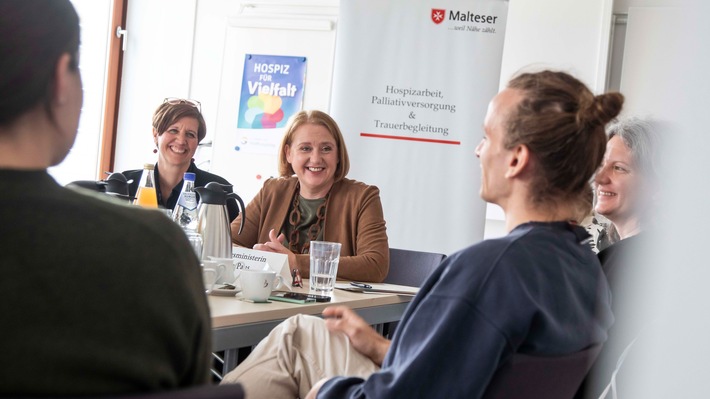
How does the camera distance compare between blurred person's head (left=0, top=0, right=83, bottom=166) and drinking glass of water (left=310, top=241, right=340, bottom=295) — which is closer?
blurred person's head (left=0, top=0, right=83, bottom=166)

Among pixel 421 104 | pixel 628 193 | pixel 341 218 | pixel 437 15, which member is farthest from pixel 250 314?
pixel 437 15

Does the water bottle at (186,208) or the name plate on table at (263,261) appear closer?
the name plate on table at (263,261)

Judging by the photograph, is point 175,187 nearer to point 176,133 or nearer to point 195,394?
point 176,133

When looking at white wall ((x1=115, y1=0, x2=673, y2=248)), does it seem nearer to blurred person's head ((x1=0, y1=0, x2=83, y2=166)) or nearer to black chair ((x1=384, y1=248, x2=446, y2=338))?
black chair ((x1=384, y1=248, x2=446, y2=338))

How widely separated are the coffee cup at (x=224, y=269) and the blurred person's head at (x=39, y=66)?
1.32 meters

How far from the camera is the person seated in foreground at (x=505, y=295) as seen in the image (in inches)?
50.0

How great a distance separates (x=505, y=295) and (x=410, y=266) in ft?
6.82

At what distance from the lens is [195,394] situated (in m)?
0.73

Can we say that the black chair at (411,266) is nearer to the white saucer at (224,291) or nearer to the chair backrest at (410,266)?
the chair backrest at (410,266)

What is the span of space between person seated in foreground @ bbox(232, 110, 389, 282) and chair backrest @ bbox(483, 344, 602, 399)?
5.79ft

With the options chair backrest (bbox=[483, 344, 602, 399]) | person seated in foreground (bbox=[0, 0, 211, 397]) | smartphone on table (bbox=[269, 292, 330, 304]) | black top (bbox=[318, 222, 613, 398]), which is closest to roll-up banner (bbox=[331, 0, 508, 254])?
smartphone on table (bbox=[269, 292, 330, 304])

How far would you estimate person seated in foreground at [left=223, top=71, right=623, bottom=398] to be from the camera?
1.27 meters

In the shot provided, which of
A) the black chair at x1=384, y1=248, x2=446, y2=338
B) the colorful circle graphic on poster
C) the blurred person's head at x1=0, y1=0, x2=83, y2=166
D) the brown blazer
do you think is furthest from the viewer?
the colorful circle graphic on poster

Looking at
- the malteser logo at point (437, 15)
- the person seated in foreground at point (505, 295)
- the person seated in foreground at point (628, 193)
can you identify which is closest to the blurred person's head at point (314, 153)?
the person seated in foreground at point (628, 193)
